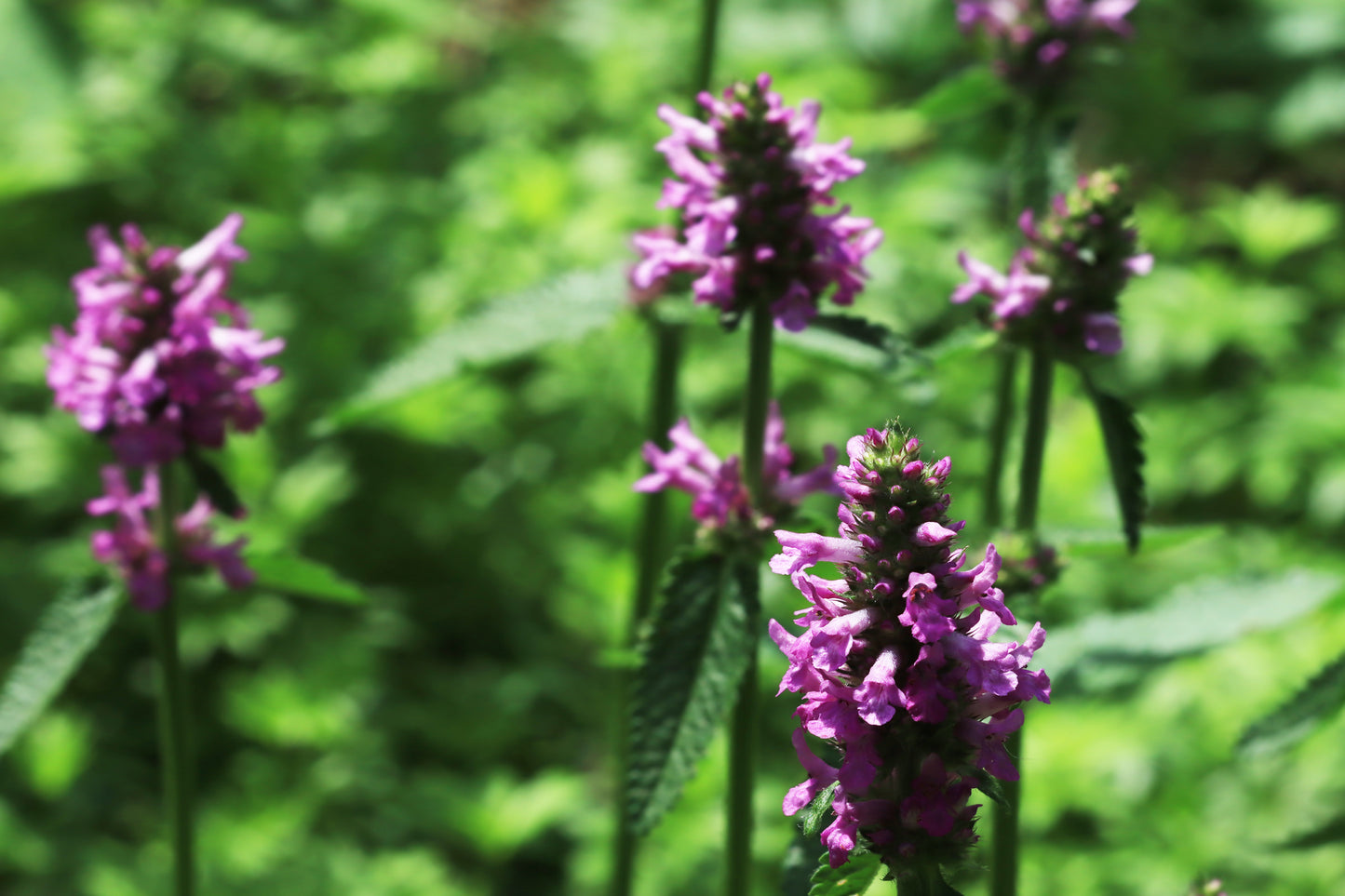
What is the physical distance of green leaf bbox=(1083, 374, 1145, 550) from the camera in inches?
63.4

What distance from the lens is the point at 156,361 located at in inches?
68.1

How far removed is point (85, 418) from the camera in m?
1.69

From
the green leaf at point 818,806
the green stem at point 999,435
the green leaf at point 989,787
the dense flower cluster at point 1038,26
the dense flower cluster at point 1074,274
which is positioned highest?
the dense flower cluster at point 1038,26

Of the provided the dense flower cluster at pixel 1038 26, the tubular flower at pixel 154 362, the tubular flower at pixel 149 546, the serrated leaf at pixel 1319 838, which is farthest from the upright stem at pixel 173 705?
the serrated leaf at pixel 1319 838

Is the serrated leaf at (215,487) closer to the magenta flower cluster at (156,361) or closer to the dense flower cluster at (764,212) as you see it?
the magenta flower cluster at (156,361)

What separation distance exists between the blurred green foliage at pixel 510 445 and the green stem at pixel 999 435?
40 centimetres

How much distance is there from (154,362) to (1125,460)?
1.19m

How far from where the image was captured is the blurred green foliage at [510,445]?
3.21 metres

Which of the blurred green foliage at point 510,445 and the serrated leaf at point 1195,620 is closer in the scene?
the serrated leaf at point 1195,620

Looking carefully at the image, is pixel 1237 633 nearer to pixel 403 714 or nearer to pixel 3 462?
pixel 403 714

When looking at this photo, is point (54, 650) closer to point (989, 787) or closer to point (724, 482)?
point (724, 482)

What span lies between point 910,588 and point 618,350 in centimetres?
320

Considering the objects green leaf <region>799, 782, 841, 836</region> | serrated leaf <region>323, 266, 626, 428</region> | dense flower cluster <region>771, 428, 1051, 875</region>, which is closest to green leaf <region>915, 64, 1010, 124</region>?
serrated leaf <region>323, 266, 626, 428</region>

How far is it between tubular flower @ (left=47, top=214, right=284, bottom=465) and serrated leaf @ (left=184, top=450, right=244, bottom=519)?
3cm
